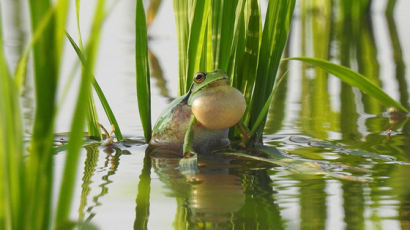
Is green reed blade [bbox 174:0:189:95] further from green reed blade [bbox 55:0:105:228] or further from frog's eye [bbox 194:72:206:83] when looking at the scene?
green reed blade [bbox 55:0:105:228]

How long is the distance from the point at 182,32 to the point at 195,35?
0.51 feet

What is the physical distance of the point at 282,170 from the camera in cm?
280

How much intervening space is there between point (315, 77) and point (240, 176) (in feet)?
7.50

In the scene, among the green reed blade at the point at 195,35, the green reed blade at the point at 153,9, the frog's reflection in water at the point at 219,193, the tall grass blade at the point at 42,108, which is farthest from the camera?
the green reed blade at the point at 153,9

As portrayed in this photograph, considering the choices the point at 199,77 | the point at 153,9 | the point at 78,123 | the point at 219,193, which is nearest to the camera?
the point at 78,123

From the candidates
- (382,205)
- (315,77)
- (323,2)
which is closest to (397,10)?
(323,2)

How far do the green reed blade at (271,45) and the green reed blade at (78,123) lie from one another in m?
1.57

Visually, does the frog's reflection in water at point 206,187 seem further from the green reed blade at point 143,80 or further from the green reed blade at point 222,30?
the green reed blade at point 222,30

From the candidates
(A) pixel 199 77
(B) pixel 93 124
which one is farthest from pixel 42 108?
(B) pixel 93 124

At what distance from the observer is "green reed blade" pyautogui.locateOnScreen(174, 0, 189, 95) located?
10.4ft

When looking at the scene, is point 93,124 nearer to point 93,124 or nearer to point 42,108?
point 93,124

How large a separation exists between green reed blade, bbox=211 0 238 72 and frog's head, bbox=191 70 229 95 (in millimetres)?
242

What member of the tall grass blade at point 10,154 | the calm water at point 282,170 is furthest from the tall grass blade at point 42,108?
the calm water at point 282,170

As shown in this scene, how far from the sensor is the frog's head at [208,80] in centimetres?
283
